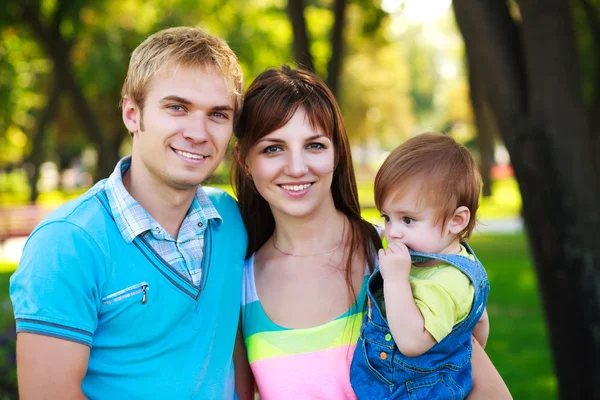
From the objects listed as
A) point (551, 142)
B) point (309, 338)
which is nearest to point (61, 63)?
point (551, 142)

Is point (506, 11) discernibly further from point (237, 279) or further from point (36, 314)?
point (36, 314)

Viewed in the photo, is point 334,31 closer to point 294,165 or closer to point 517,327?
point 517,327

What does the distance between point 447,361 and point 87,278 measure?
4.65 feet

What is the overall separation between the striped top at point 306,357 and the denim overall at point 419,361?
A: 0.11m

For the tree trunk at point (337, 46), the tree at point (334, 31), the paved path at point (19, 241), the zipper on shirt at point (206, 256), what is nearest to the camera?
the zipper on shirt at point (206, 256)

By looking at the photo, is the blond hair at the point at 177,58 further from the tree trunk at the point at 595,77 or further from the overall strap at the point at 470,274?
the tree trunk at the point at 595,77

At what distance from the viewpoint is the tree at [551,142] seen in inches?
190

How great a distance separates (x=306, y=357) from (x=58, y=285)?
109cm

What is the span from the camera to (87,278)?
2391 millimetres

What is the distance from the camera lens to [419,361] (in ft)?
8.67

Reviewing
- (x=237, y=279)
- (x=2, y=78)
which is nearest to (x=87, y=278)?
(x=237, y=279)

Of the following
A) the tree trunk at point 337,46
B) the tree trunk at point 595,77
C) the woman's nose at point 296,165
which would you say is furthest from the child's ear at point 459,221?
the tree trunk at point 337,46

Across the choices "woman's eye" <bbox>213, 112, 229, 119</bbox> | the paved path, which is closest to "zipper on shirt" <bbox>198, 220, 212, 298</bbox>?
"woman's eye" <bbox>213, 112, 229, 119</bbox>

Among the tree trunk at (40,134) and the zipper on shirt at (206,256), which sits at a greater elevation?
the zipper on shirt at (206,256)
